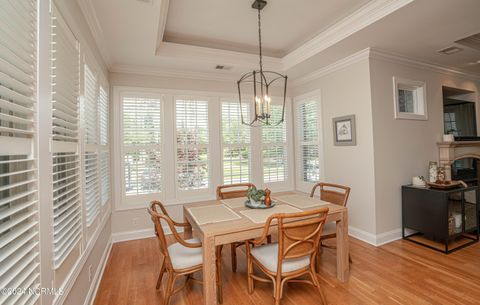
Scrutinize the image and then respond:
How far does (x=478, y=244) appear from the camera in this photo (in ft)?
10.2

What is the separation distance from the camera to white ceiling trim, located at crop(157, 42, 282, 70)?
321 cm

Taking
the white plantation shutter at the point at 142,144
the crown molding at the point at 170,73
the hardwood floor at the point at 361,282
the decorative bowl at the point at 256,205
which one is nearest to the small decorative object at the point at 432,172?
the hardwood floor at the point at 361,282

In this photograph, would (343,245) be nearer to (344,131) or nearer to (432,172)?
(344,131)

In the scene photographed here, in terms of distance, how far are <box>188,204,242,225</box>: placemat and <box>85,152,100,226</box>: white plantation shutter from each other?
0.92 metres

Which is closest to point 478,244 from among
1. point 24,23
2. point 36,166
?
point 36,166

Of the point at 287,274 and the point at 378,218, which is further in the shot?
the point at 378,218

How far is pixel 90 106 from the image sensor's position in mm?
2340

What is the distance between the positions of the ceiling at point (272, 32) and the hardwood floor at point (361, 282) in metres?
2.62

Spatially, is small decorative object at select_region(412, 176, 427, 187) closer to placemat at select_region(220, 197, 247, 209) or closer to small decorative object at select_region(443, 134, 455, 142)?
small decorative object at select_region(443, 134, 455, 142)

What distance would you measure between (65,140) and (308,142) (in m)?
3.70

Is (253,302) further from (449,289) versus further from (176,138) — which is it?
(176,138)

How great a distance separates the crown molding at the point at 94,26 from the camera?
6.65 ft

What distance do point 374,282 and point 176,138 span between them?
3.21m

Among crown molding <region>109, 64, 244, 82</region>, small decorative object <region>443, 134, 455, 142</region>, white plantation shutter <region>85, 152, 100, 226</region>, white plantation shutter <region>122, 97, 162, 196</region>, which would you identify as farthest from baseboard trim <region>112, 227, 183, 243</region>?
small decorative object <region>443, 134, 455, 142</region>
